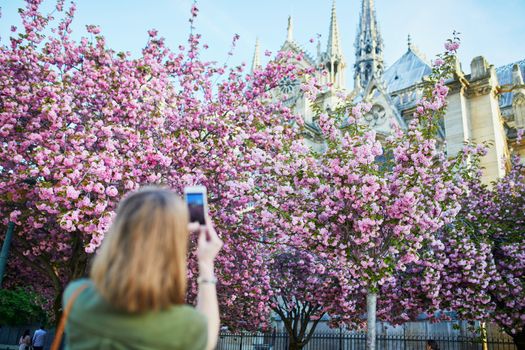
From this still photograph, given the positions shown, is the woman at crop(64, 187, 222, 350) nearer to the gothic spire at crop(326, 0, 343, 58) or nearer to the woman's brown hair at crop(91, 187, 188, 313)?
the woman's brown hair at crop(91, 187, 188, 313)

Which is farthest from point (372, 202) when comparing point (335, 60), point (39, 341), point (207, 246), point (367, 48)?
point (367, 48)

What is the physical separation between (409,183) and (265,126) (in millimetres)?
4017

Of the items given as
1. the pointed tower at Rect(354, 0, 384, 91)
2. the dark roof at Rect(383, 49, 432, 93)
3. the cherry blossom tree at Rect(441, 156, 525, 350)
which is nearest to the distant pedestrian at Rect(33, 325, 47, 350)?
the cherry blossom tree at Rect(441, 156, 525, 350)

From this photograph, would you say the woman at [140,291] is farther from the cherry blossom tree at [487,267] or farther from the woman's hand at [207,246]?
the cherry blossom tree at [487,267]

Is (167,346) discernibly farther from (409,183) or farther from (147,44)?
(147,44)

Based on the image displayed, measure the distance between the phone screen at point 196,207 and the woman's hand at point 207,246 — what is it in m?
0.04

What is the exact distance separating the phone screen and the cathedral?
30.6 ft

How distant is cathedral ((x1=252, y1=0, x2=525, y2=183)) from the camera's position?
21.1 meters

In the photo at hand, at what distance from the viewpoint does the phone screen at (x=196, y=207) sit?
2164 millimetres

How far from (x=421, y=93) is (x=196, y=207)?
30.7m

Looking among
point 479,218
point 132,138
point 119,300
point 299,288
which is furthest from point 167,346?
point 299,288

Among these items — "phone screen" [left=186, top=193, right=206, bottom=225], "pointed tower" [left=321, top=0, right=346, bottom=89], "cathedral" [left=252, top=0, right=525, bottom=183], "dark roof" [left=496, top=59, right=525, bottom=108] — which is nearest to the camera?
"phone screen" [left=186, top=193, right=206, bottom=225]

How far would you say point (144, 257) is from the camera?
67.2 inches

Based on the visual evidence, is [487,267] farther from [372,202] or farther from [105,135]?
[105,135]
